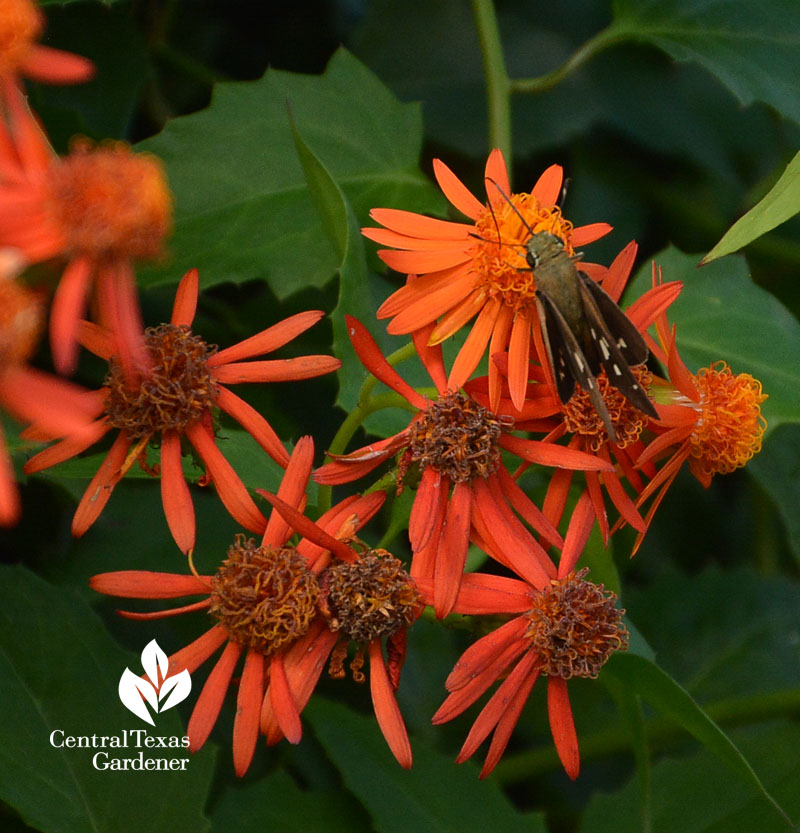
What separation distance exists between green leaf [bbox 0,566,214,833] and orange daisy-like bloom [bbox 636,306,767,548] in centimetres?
76

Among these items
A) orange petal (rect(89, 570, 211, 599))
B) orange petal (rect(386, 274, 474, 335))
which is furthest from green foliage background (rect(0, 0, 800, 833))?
orange petal (rect(89, 570, 211, 599))

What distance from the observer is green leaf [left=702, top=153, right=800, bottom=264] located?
3.33 feet

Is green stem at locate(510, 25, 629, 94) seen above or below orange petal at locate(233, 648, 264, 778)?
above

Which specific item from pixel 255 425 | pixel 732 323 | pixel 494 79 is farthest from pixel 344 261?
pixel 732 323

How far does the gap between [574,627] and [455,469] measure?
0.25 meters

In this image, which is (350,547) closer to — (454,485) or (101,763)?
(454,485)

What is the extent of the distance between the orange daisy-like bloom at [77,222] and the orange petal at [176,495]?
0.34 metres

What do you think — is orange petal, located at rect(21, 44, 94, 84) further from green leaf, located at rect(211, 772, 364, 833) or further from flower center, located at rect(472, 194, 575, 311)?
green leaf, located at rect(211, 772, 364, 833)

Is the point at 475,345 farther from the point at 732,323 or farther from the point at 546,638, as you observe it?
the point at 732,323

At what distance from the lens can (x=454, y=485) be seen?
1.26 meters

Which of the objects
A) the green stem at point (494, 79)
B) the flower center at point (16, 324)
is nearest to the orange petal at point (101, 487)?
the flower center at point (16, 324)

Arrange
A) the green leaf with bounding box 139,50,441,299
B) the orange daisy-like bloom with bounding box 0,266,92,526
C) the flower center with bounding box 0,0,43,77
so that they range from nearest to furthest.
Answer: the orange daisy-like bloom with bounding box 0,266,92,526 → the flower center with bounding box 0,0,43,77 → the green leaf with bounding box 139,50,441,299

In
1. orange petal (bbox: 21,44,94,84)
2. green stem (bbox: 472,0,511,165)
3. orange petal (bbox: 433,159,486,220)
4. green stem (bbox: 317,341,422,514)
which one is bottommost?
green stem (bbox: 317,341,422,514)

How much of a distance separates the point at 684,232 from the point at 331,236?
1.19m
